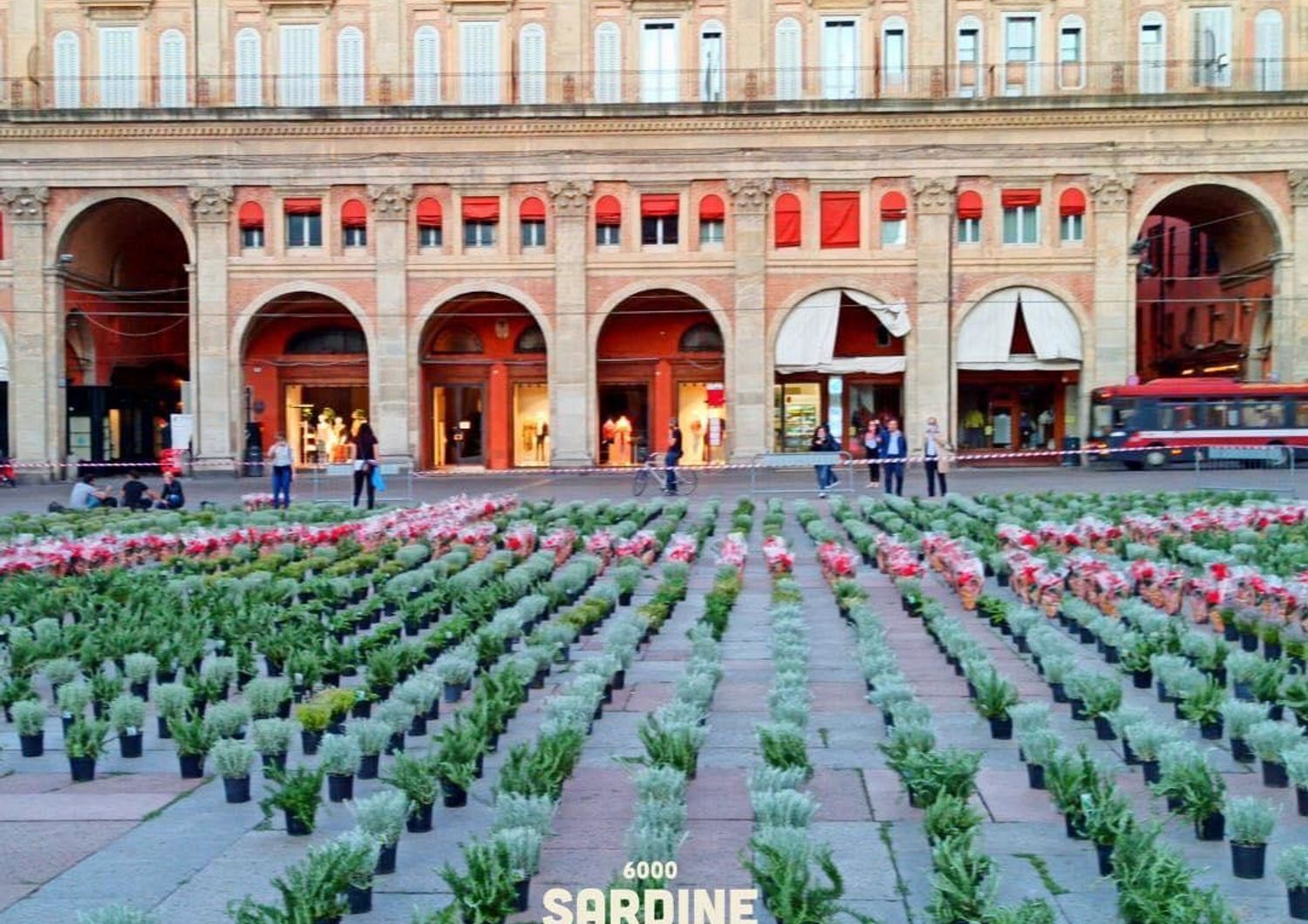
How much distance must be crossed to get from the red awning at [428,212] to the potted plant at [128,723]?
3542cm

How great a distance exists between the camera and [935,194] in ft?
135

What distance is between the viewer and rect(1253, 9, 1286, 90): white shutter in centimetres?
4075

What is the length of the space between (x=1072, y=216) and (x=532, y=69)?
17.2 metres

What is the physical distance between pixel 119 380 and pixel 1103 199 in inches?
1309

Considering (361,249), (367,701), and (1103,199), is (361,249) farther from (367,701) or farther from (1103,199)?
(367,701)

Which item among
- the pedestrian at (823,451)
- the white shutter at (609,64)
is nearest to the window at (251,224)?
the white shutter at (609,64)

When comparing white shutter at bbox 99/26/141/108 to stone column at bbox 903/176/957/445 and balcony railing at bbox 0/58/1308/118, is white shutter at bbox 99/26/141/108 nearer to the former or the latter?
balcony railing at bbox 0/58/1308/118

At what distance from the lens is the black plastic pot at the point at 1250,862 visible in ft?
18.2

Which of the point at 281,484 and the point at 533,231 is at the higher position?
the point at 533,231

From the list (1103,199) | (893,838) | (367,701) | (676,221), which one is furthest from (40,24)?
(893,838)

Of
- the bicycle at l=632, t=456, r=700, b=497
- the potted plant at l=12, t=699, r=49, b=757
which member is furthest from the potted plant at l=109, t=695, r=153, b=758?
the bicycle at l=632, t=456, r=700, b=497

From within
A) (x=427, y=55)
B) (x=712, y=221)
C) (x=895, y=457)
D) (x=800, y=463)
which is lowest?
(x=800, y=463)

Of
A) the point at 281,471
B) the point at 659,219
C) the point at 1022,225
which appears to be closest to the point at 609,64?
the point at 659,219

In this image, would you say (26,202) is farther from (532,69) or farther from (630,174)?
(630,174)
